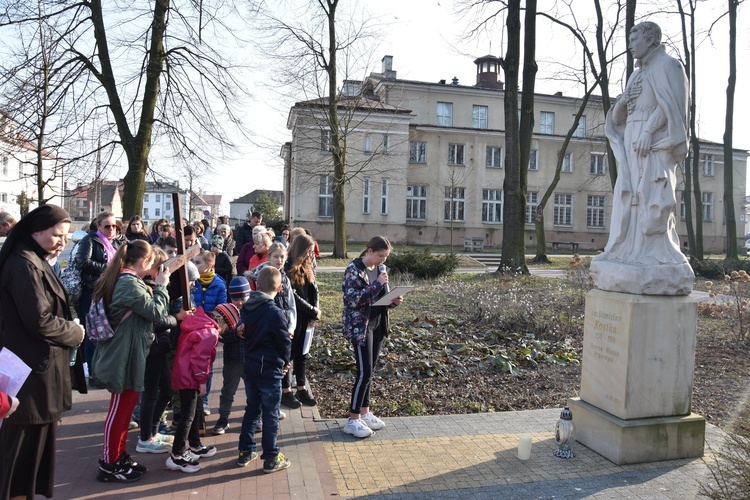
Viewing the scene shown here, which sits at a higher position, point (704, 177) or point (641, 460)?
point (704, 177)

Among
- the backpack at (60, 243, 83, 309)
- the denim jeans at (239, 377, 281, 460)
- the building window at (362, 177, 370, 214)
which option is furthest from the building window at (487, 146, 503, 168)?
the denim jeans at (239, 377, 281, 460)

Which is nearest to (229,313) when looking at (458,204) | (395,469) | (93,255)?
(395,469)

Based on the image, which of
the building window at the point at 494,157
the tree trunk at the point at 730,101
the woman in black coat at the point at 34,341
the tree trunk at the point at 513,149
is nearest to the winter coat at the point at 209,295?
the woman in black coat at the point at 34,341

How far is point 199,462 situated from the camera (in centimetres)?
484

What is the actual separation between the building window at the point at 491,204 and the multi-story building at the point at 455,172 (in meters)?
0.07

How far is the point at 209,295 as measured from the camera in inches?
234

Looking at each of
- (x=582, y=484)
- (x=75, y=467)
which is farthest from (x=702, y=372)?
(x=75, y=467)

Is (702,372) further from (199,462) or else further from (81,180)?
(81,180)

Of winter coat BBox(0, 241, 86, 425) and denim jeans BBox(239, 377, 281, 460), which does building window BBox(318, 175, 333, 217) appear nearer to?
denim jeans BBox(239, 377, 281, 460)

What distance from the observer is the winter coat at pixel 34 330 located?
356cm

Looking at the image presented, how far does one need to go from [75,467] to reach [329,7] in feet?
83.7

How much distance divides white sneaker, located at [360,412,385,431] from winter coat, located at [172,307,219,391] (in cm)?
170

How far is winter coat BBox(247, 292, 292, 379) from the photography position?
4691 millimetres

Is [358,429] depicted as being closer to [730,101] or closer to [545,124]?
[730,101]
